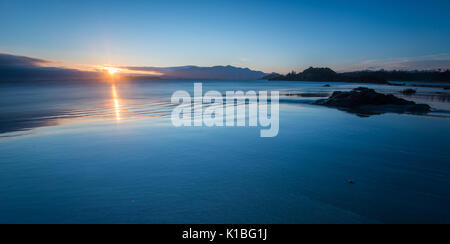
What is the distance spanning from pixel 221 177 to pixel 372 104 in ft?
57.5

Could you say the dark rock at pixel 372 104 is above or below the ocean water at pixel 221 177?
above

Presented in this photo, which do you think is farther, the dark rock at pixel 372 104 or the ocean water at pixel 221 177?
the dark rock at pixel 372 104

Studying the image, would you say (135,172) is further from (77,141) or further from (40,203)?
(77,141)

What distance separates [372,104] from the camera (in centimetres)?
1727

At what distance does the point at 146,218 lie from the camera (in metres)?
3.47

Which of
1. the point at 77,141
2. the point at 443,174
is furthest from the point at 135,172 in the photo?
the point at 443,174

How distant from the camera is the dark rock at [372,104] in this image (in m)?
15.2

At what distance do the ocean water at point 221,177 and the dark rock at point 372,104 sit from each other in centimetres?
707

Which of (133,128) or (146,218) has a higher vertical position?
(133,128)

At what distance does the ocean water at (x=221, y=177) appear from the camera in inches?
142

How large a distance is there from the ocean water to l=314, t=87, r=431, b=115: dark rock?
7074mm

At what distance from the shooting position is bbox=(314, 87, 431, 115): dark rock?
49.8 ft
